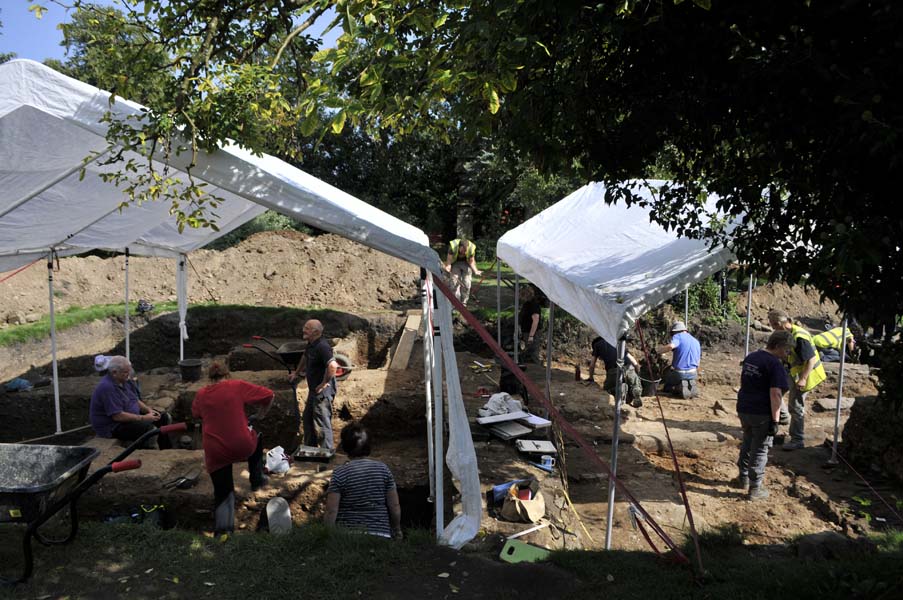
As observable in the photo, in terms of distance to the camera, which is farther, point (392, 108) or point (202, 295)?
point (202, 295)

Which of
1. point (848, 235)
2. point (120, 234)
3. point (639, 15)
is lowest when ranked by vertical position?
point (848, 235)

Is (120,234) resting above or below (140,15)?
below

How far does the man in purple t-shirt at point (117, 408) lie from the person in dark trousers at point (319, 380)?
166 cm

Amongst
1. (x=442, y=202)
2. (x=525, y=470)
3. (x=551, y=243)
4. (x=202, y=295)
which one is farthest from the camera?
(x=442, y=202)

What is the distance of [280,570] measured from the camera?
3994 millimetres

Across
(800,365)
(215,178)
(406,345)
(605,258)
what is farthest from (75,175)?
(800,365)

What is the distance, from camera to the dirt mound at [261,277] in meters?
16.4

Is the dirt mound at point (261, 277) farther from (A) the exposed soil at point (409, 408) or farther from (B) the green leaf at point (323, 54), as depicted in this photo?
(B) the green leaf at point (323, 54)

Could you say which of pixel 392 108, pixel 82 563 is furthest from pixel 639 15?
pixel 82 563

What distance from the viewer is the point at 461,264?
40.2 feet

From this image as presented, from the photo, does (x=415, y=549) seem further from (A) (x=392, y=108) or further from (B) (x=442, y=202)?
(B) (x=442, y=202)

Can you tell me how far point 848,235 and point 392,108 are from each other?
301 centimetres

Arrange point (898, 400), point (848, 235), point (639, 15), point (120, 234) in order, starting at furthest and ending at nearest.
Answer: point (120, 234) → point (639, 15) → point (898, 400) → point (848, 235)

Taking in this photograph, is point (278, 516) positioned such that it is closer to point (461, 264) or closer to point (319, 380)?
point (319, 380)
